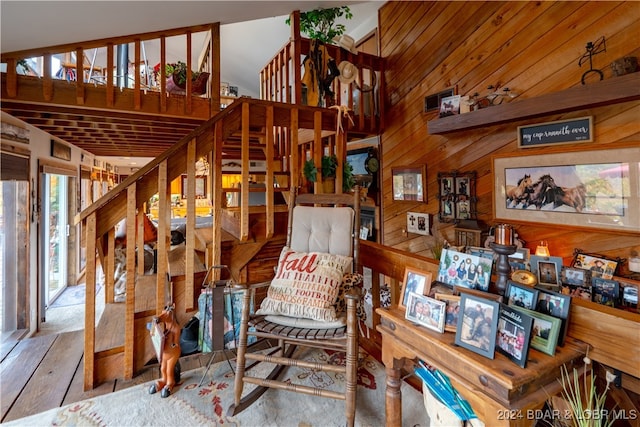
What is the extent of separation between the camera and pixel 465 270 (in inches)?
46.1

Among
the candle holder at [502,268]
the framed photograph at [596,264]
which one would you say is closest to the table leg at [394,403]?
the candle holder at [502,268]

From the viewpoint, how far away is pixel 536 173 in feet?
7.91

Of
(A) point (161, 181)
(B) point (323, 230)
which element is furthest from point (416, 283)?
(A) point (161, 181)

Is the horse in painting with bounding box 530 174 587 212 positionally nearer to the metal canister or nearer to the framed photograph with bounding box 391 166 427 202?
the framed photograph with bounding box 391 166 427 202

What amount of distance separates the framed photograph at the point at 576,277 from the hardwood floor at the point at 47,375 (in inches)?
101

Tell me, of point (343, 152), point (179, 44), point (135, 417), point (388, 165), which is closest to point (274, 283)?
point (135, 417)

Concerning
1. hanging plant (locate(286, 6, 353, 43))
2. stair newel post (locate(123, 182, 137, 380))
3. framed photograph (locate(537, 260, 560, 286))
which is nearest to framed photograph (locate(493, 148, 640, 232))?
framed photograph (locate(537, 260, 560, 286))

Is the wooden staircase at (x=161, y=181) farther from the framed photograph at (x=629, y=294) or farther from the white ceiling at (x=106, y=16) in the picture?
the framed photograph at (x=629, y=294)

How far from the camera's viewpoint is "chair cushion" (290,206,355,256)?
2027 mm

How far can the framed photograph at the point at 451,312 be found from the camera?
42.2 inches

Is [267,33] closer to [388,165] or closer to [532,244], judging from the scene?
[388,165]

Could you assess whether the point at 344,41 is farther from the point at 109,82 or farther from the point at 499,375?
the point at 499,375

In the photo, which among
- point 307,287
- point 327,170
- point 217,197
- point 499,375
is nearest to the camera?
point 499,375

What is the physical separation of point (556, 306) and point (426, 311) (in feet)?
1.35
